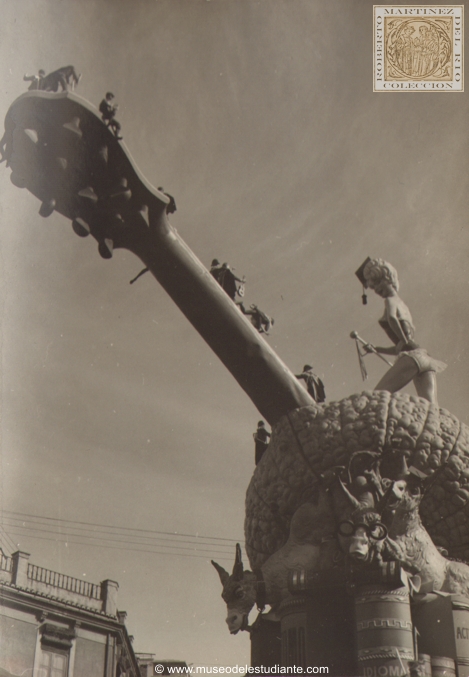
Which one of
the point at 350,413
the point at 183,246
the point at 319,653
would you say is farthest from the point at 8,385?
the point at 319,653

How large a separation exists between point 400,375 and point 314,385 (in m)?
0.87

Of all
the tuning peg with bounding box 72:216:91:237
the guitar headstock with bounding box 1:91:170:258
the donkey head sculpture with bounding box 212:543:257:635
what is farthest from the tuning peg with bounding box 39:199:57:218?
the donkey head sculpture with bounding box 212:543:257:635

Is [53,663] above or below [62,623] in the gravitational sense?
below

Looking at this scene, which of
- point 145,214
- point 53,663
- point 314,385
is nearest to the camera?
point 145,214

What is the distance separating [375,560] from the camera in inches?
A: 216

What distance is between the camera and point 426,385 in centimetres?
676

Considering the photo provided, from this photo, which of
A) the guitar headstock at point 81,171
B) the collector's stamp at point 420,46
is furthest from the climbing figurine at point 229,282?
the collector's stamp at point 420,46

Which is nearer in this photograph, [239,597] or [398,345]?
[239,597]

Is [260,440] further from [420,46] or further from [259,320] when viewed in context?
[420,46]

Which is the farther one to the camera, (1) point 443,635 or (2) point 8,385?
(2) point 8,385

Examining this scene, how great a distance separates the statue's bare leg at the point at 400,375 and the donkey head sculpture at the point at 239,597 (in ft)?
6.65

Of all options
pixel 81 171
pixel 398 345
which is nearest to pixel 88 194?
pixel 81 171

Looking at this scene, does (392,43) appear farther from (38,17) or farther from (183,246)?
(38,17)

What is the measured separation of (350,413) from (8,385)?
3116 mm
